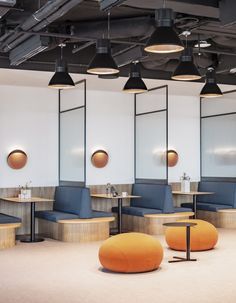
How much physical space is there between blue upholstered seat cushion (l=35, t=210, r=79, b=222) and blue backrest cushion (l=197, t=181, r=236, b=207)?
3.70m

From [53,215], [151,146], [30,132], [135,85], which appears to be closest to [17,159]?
[30,132]

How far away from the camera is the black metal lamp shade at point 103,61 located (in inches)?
282

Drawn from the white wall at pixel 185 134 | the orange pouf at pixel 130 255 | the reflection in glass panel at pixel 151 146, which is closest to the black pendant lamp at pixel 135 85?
the reflection in glass panel at pixel 151 146

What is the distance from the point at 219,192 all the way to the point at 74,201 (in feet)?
12.0

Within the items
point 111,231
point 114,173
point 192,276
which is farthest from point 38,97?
point 192,276

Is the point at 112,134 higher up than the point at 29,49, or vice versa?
the point at 29,49

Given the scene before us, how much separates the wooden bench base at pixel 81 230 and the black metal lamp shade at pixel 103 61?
11.0ft

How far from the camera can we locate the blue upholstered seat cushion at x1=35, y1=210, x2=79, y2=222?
9.88m

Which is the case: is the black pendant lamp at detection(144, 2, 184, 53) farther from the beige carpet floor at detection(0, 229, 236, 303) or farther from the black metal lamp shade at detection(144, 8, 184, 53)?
the beige carpet floor at detection(0, 229, 236, 303)

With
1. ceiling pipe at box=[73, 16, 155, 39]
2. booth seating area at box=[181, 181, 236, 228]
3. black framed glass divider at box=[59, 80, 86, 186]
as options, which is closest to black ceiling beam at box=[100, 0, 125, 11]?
ceiling pipe at box=[73, 16, 155, 39]

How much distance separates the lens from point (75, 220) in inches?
386

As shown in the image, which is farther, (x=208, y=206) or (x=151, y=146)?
(x=208, y=206)

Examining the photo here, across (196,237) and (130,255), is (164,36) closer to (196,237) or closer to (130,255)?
(130,255)

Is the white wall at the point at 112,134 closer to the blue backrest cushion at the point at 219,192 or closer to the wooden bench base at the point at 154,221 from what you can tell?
the wooden bench base at the point at 154,221
